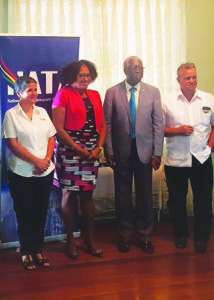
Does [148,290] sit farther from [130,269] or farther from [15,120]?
[15,120]

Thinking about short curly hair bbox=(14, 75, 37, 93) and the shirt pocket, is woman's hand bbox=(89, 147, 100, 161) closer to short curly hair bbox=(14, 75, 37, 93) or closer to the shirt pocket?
short curly hair bbox=(14, 75, 37, 93)

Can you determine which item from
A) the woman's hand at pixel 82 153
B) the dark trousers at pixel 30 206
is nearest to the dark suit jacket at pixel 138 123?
the woman's hand at pixel 82 153

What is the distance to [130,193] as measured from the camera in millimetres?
3857

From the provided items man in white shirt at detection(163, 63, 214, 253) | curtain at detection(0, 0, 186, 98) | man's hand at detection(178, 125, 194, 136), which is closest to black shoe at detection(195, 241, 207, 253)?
man in white shirt at detection(163, 63, 214, 253)

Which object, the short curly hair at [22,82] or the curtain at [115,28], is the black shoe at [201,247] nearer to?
the curtain at [115,28]

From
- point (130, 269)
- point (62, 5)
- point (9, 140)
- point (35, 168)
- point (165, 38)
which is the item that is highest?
point (62, 5)

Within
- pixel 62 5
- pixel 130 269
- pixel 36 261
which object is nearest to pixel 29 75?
pixel 62 5

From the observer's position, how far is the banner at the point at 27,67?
3707 mm

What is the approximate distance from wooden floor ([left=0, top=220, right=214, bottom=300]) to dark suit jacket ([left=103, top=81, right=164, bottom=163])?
804 mm

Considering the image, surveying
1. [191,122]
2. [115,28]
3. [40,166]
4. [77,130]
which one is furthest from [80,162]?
[115,28]

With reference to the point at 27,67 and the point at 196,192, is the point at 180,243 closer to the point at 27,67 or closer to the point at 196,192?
the point at 196,192

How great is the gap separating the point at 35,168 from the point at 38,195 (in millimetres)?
232

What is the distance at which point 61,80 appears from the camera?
12.3 feet

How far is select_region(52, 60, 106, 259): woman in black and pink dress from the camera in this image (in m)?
3.56
